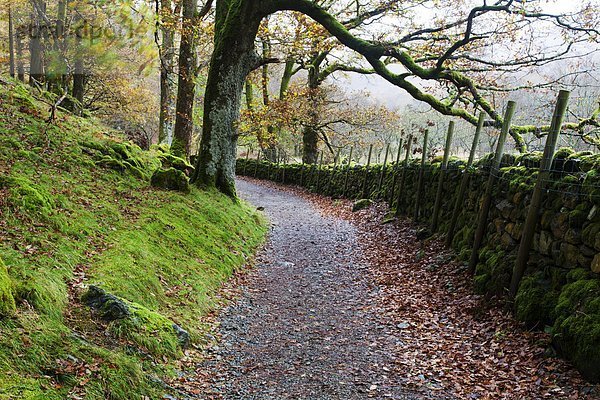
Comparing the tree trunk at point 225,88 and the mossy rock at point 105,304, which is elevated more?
the tree trunk at point 225,88

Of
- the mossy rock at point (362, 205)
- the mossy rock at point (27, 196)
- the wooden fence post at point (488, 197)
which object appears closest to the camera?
the mossy rock at point (27, 196)

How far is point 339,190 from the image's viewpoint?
20.5m

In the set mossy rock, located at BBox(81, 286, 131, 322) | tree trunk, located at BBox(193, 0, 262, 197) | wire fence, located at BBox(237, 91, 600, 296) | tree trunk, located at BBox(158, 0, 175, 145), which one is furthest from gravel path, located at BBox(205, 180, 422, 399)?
tree trunk, located at BBox(158, 0, 175, 145)

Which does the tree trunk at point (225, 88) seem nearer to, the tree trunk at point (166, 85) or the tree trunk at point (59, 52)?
the tree trunk at point (166, 85)

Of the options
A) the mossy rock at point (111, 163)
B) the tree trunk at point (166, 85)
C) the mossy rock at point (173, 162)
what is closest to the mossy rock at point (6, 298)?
the mossy rock at point (111, 163)

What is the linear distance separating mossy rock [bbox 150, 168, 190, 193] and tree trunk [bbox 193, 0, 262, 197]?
1006 millimetres

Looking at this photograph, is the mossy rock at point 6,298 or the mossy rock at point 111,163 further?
the mossy rock at point 111,163

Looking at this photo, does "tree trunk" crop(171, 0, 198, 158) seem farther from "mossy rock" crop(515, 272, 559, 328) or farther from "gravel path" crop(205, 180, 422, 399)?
→ "mossy rock" crop(515, 272, 559, 328)

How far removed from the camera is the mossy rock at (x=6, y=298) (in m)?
3.24

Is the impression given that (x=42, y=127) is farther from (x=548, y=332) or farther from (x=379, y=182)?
(x=379, y=182)

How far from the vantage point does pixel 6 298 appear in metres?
3.31

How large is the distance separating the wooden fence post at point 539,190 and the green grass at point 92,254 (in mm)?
4317

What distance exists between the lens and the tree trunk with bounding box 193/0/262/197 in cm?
1081

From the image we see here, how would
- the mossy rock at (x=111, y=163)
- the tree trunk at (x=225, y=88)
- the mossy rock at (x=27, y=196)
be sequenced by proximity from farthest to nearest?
the tree trunk at (x=225, y=88)
the mossy rock at (x=111, y=163)
the mossy rock at (x=27, y=196)
